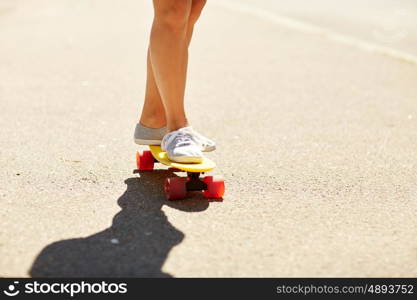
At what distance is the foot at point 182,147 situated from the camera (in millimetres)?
3607

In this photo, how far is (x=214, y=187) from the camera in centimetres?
363

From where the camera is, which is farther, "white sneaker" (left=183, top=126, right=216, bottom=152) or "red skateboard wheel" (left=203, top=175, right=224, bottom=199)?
"white sneaker" (left=183, top=126, right=216, bottom=152)

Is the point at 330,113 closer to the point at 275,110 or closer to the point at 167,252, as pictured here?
the point at 275,110

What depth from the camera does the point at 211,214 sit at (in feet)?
11.3

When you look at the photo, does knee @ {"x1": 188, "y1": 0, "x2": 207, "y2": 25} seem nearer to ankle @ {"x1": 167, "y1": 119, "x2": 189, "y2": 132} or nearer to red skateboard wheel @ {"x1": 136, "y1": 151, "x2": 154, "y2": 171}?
ankle @ {"x1": 167, "y1": 119, "x2": 189, "y2": 132}

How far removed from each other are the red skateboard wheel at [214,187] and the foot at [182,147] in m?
0.10

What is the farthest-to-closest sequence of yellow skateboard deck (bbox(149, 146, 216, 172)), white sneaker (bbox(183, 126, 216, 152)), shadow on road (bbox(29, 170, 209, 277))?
white sneaker (bbox(183, 126, 216, 152))
yellow skateboard deck (bbox(149, 146, 216, 172))
shadow on road (bbox(29, 170, 209, 277))

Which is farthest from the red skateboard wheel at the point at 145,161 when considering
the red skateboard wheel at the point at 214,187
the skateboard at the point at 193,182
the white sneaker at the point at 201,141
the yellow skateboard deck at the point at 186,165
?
the red skateboard wheel at the point at 214,187

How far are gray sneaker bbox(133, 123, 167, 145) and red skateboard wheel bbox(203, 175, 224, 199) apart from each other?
45 cm

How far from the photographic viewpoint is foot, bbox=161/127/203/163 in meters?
3.61

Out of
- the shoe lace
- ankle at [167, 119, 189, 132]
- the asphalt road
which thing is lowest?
the asphalt road

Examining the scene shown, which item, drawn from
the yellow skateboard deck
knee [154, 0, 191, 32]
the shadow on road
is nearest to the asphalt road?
the shadow on road

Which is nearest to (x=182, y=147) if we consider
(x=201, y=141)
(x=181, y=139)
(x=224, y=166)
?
(x=181, y=139)

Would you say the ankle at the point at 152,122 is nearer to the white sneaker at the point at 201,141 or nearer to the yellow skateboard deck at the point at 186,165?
the yellow skateboard deck at the point at 186,165
